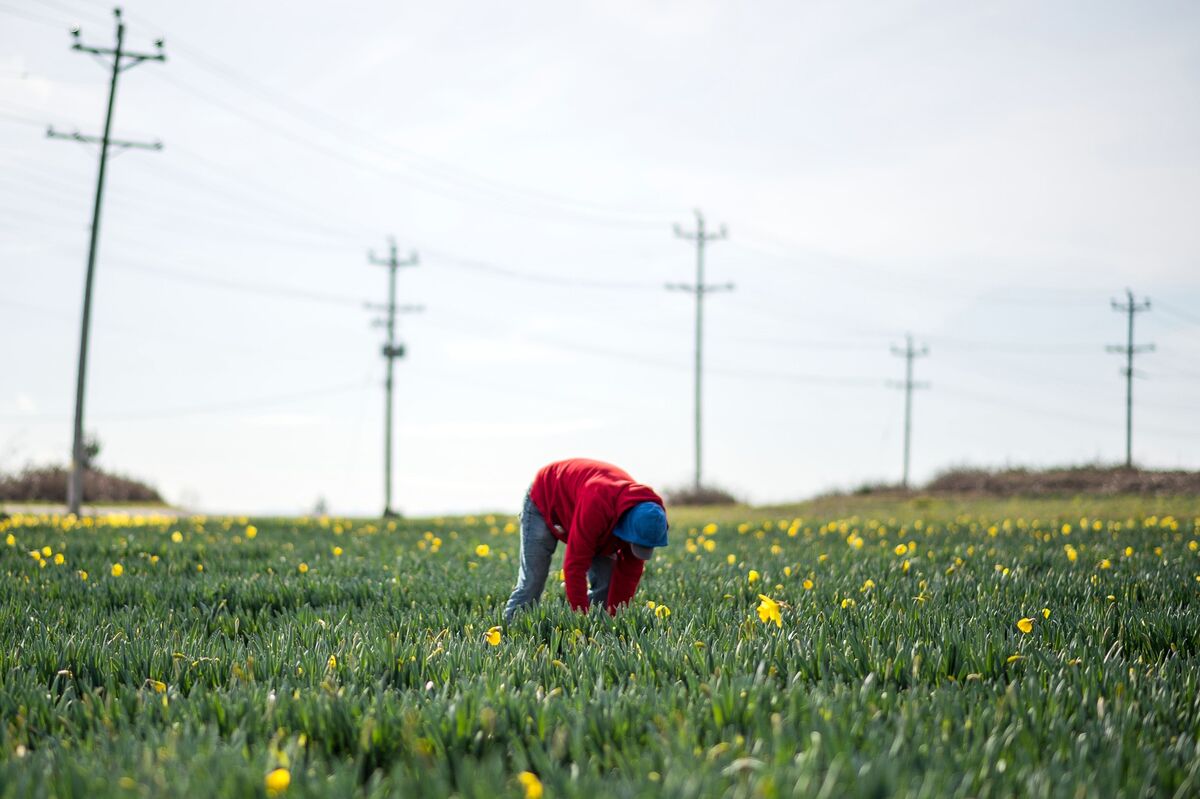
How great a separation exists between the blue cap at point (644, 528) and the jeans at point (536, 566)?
0.66m

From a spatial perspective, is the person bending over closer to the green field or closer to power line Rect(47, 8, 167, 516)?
the green field

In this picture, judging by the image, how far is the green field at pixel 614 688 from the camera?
9.02ft

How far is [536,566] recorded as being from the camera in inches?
276

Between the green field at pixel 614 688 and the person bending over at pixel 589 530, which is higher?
the person bending over at pixel 589 530

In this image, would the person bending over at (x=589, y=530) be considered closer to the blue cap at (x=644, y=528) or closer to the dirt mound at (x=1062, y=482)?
the blue cap at (x=644, y=528)

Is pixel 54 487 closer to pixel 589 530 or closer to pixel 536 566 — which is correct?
pixel 536 566

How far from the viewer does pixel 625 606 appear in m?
6.00

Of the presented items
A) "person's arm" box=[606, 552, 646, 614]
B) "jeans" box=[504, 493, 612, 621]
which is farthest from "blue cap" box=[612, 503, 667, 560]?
"jeans" box=[504, 493, 612, 621]

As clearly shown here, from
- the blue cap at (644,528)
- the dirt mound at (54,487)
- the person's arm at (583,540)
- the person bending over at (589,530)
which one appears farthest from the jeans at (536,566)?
the dirt mound at (54,487)

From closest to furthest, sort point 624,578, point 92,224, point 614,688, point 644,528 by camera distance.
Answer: point 614,688 → point 644,528 → point 624,578 → point 92,224

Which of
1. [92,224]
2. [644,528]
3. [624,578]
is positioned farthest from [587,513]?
[92,224]

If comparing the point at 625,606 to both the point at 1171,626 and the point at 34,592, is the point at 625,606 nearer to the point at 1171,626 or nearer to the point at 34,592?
the point at 1171,626

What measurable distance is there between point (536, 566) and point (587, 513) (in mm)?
901

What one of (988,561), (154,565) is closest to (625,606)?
(988,561)
